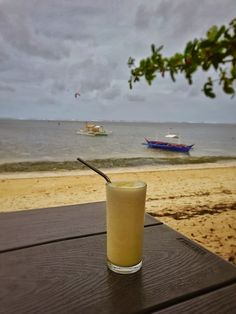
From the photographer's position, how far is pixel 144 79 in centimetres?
44

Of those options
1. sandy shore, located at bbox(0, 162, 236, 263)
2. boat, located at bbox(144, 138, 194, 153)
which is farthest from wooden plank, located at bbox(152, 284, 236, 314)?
boat, located at bbox(144, 138, 194, 153)

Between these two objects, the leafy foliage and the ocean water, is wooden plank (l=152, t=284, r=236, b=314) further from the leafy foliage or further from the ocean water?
the ocean water

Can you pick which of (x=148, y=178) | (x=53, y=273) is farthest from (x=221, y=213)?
(x=53, y=273)

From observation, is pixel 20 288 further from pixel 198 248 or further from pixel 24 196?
pixel 24 196

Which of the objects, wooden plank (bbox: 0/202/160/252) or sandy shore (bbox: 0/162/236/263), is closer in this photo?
wooden plank (bbox: 0/202/160/252)

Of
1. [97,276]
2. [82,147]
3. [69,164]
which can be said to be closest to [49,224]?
[97,276]

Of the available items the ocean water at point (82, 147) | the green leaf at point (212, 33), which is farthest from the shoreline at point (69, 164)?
the green leaf at point (212, 33)

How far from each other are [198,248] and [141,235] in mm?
234

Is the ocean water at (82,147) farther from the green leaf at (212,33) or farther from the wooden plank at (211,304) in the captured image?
the green leaf at (212,33)

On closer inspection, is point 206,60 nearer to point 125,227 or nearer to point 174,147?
point 125,227

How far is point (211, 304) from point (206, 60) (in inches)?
20.3

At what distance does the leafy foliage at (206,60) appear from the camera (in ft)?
1.05

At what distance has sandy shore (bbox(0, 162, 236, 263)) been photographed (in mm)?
3096

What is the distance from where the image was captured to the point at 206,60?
34cm
